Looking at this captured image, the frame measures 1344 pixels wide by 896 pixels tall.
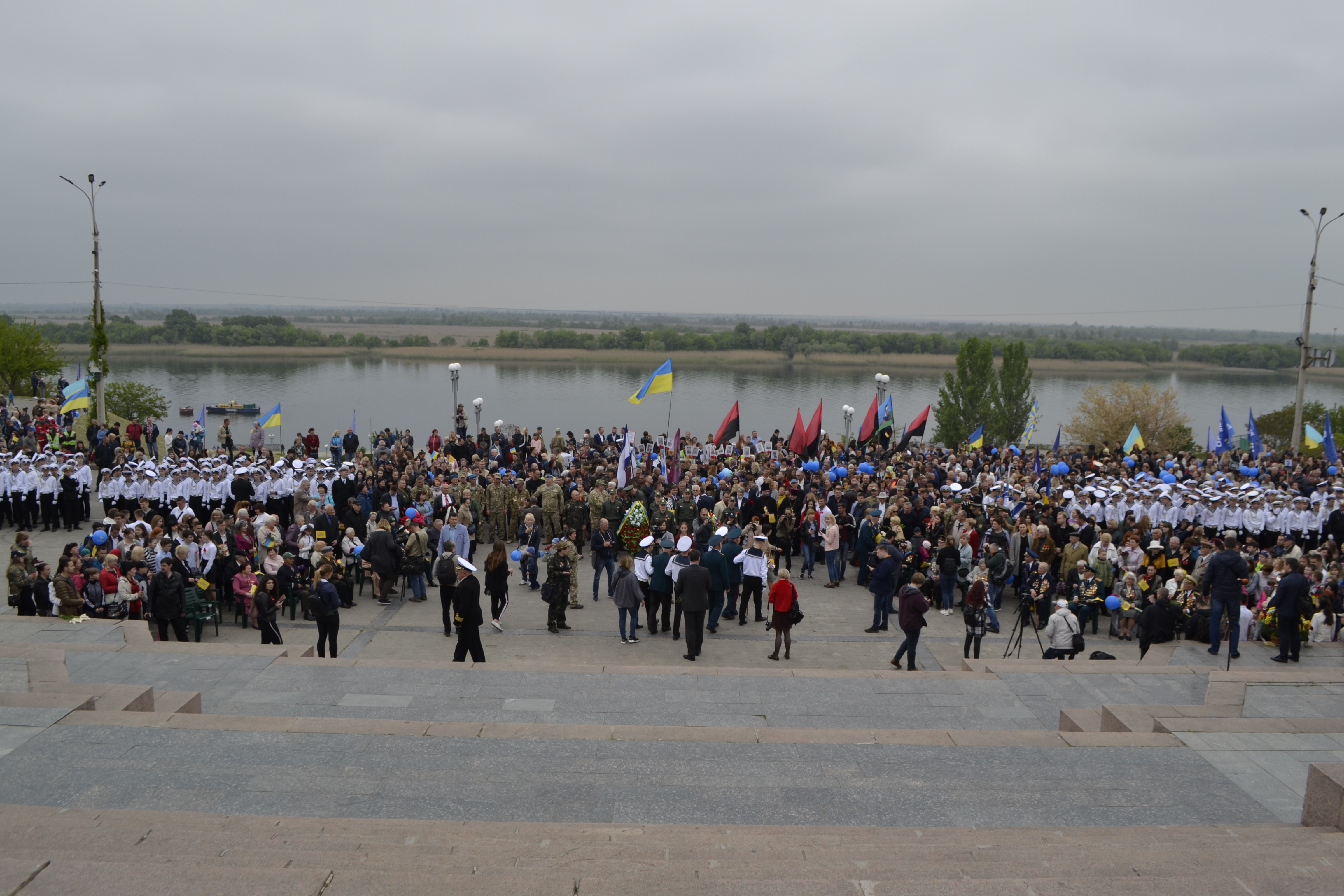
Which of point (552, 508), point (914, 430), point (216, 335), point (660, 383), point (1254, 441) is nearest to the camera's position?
point (552, 508)

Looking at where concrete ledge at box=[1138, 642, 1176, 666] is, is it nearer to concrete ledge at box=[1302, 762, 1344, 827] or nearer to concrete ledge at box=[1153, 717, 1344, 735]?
concrete ledge at box=[1153, 717, 1344, 735]

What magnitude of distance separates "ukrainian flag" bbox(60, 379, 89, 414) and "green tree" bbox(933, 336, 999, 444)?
122 feet

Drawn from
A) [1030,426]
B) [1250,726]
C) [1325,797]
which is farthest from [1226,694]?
[1030,426]

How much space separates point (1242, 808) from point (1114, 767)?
0.86 meters

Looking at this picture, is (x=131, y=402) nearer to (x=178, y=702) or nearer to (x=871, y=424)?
(x=871, y=424)

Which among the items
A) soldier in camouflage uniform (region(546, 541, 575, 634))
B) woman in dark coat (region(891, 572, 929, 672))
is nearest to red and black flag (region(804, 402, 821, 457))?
soldier in camouflage uniform (region(546, 541, 575, 634))

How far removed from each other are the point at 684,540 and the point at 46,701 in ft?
23.8

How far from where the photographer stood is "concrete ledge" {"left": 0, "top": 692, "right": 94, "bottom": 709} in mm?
6965

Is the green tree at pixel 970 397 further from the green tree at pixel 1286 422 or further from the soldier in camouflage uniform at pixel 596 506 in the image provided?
the soldier in camouflage uniform at pixel 596 506

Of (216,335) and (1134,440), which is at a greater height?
(216,335)

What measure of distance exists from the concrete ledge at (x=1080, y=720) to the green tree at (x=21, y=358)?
1843 inches

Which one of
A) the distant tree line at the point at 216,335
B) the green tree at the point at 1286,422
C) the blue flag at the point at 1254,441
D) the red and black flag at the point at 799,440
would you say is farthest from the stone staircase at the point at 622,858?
the distant tree line at the point at 216,335

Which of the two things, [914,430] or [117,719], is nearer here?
[117,719]

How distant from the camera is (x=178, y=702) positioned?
763 cm
